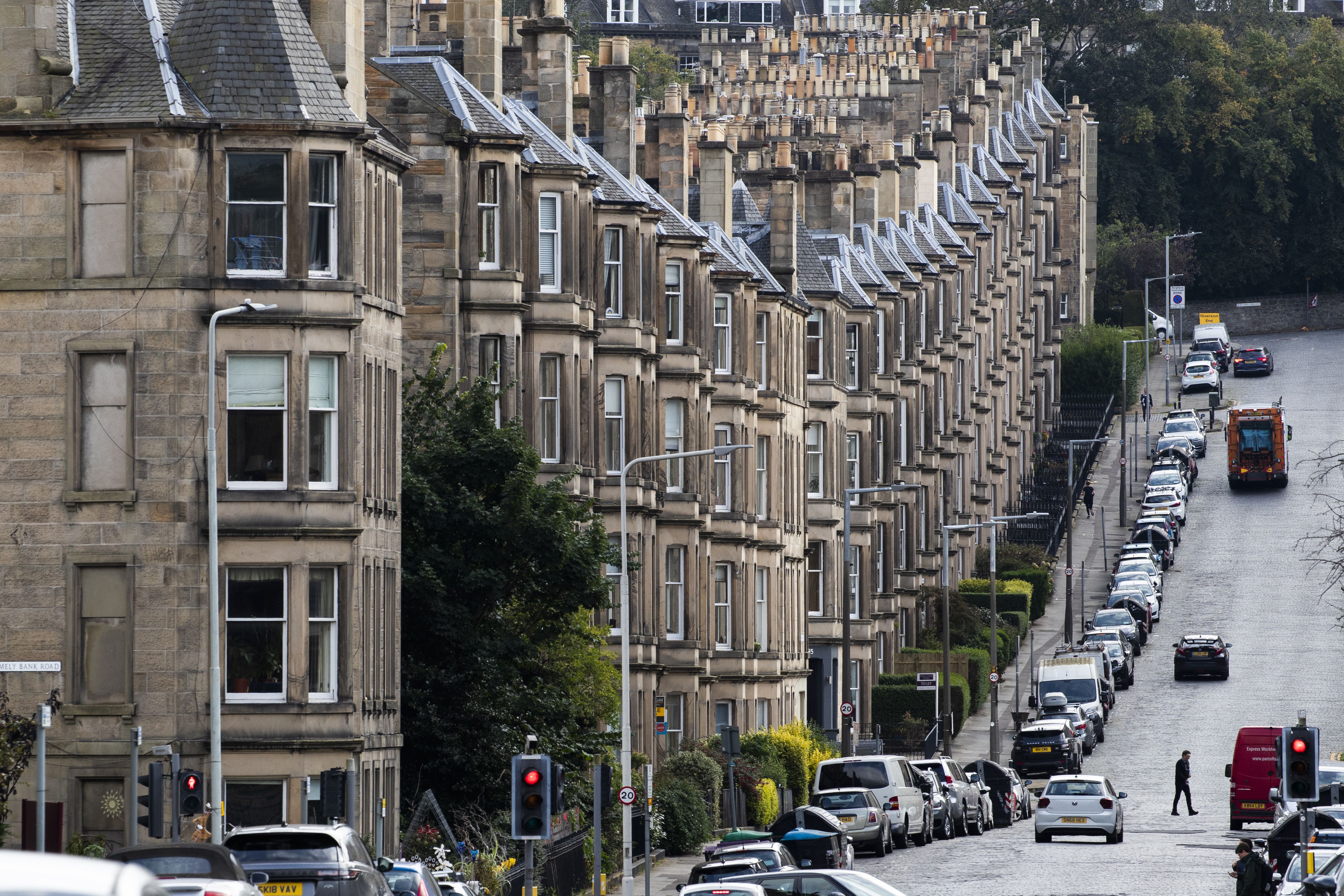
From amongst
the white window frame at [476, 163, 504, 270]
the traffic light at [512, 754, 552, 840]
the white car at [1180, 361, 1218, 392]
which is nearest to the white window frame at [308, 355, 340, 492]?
the white window frame at [476, 163, 504, 270]

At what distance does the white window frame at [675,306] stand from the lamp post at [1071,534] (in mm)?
33955

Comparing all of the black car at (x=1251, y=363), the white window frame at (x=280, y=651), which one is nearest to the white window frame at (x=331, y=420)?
the white window frame at (x=280, y=651)

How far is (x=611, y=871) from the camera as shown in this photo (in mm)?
45875

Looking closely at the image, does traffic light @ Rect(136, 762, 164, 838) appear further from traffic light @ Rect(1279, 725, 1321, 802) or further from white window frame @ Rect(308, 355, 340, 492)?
traffic light @ Rect(1279, 725, 1321, 802)

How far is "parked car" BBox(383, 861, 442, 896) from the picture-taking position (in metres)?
27.0

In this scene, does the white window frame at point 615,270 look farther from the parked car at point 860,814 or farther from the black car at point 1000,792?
the black car at point 1000,792

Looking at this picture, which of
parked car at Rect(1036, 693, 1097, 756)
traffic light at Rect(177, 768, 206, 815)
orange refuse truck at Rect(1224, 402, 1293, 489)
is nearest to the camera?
traffic light at Rect(177, 768, 206, 815)

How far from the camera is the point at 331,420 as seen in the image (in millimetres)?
41062

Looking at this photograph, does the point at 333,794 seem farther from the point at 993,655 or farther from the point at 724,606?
the point at 993,655

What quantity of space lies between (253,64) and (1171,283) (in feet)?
445

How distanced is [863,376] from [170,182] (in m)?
50.4

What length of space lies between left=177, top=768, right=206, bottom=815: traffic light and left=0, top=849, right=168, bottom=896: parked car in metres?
23.8

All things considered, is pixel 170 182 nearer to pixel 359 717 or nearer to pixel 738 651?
pixel 359 717

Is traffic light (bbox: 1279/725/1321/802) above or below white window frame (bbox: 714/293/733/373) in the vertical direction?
below
